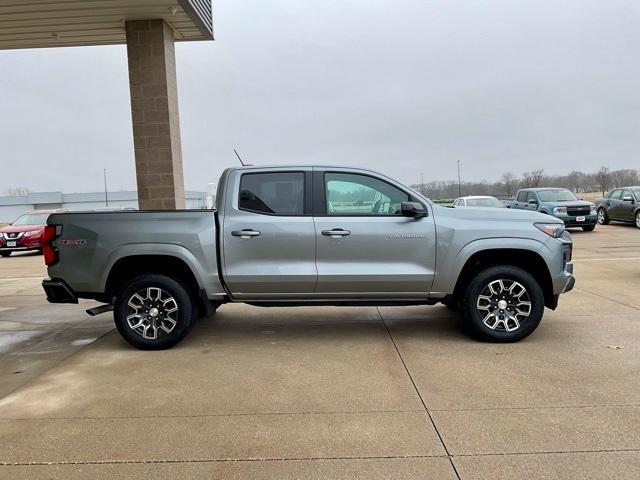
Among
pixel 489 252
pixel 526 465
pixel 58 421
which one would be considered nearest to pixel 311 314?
pixel 489 252

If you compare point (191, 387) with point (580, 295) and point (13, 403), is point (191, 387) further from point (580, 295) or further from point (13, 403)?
point (580, 295)

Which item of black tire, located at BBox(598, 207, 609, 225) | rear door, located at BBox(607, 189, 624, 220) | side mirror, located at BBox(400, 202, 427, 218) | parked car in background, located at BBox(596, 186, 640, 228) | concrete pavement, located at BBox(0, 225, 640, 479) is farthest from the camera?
black tire, located at BBox(598, 207, 609, 225)

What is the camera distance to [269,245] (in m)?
5.31

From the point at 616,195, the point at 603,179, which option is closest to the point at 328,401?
the point at 616,195

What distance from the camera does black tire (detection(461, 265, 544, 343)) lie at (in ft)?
17.4

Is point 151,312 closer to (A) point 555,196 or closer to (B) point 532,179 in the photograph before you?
(A) point 555,196

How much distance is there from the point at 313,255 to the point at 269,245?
479 mm

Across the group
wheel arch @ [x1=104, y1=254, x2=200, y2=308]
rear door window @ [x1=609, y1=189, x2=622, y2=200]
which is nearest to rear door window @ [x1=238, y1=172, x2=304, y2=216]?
wheel arch @ [x1=104, y1=254, x2=200, y2=308]

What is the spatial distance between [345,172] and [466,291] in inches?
72.2

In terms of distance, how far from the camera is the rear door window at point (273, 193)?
5.43m

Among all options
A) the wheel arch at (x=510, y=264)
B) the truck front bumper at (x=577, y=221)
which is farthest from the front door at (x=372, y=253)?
the truck front bumper at (x=577, y=221)

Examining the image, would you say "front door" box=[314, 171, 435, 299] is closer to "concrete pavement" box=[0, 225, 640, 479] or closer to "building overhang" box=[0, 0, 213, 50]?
"concrete pavement" box=[0, 225, 640, 479]

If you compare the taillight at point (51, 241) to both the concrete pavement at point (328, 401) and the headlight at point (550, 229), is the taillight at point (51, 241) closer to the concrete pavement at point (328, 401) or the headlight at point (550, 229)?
the concrete pavement at point (328, 401)

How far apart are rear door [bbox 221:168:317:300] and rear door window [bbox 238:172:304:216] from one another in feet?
0.04
